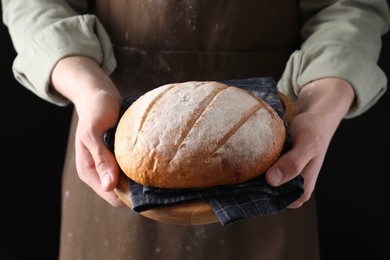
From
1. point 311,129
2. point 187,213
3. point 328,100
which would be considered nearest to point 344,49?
point 328,100

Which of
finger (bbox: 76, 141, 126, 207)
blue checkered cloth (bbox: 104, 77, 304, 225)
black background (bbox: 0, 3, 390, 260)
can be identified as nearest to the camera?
blue checkered cloth (bbox: 104, 77, 304, 225)

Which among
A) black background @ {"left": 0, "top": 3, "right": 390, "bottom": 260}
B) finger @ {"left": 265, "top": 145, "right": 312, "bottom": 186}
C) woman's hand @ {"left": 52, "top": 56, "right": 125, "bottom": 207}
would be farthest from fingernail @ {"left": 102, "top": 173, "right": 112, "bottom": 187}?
black background @ {"left": 0, "top": 3, "right": 390, "bottom": 260}

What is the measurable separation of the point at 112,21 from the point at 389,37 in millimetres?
850

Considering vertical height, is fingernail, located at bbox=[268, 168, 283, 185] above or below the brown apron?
above

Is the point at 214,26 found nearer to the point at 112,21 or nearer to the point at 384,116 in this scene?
the point at 112,21

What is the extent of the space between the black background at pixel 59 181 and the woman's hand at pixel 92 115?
598 mm

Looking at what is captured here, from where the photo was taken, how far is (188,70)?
1.24 meters

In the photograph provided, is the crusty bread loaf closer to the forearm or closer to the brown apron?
the forearm

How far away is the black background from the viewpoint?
1.71 metres

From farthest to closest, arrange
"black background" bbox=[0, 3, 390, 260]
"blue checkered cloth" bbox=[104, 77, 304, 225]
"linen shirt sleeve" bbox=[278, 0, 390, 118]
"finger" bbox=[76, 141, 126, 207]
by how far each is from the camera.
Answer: "black background" bbox=[0, 3, 390, 260]
"linen shirt sleeve" bbox=[278, 0, 390, 118]
"finger" bbox=[76, 141, 126, 207]
"blue checkered cloth" bbox=[104, 77, 304, 225]

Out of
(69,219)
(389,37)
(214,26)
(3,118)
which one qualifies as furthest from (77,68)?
(389,37)

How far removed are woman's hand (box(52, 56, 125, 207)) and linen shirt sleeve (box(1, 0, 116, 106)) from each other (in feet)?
0.08

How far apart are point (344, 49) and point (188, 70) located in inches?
13.8

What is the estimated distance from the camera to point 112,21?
1276 millimetres
